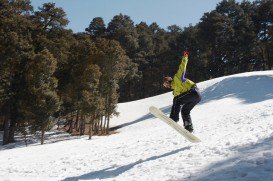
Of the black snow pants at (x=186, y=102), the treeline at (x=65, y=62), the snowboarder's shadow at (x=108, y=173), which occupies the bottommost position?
the snowboarder's shadow at (x=108, y=173)

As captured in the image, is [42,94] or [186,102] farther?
[42,94]

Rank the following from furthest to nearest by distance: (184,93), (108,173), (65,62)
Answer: (65,62) < (184,93) < (108,173)

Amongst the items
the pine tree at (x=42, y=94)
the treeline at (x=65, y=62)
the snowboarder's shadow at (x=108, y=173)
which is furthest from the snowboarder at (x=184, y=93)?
the pine tree at (x=42, y=94)

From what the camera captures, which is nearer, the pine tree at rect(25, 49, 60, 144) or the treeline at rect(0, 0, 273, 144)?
the pine tree at rect(25, 49, 60, 144)

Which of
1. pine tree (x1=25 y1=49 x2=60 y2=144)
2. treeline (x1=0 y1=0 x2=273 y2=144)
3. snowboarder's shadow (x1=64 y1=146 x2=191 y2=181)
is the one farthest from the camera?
treeline (x1=0 y1=0 x2=273 y2=144)

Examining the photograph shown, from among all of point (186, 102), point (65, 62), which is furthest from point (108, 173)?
point (65, 62)

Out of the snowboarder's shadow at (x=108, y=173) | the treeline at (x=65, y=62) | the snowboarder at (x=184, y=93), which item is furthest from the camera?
the treeline at (x=65, y=62)

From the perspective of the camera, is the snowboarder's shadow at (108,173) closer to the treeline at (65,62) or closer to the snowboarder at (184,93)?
the snowboarder at (184,93)

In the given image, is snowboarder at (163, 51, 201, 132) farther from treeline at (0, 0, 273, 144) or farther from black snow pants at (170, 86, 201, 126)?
treeline at (0, 0, 273, 144)

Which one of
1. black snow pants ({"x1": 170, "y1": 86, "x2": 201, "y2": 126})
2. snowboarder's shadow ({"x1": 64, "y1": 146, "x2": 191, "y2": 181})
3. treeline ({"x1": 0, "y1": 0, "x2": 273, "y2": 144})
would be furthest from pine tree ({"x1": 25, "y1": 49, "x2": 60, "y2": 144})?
snowboarder's shadow ({"x1": 64, "y1": 146, "x2": 191, "y2": 181})

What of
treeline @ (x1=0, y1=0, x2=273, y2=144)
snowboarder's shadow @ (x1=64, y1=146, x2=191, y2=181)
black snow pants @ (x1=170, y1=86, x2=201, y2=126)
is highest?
treeline @ (x1=0, y1=0, x2=273, y2=144)

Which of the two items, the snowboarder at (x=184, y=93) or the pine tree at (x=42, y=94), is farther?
the pine tree at (x=42, y=94)

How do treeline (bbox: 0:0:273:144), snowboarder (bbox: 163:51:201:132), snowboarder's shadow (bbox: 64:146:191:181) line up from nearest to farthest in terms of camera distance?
snowboarder's shadow (bbox: 64:146:191:181) < snowboarder (bbox: 163:51:201:132) < treeline (bbox: 0:0:273:144)

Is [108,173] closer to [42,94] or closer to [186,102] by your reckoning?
[186,102]
